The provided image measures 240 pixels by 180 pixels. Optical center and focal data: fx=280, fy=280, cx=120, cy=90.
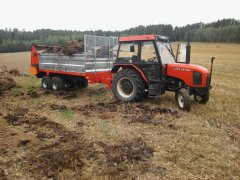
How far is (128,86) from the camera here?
915cm

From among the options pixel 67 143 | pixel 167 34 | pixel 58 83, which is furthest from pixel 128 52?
pixel 167 34

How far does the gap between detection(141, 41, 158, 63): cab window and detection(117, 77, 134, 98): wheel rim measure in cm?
86

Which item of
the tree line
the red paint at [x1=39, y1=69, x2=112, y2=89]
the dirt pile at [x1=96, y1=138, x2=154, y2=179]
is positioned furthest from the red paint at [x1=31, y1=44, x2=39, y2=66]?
the tree line

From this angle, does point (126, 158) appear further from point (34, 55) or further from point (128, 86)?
point (34, 55)

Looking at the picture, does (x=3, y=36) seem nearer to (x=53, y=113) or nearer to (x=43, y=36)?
(x=43, y=36)

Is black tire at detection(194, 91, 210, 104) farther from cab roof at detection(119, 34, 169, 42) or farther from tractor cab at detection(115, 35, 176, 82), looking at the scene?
cab roof at detection(119, 34, 169, 42)

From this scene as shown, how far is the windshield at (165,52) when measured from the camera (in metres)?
8.65

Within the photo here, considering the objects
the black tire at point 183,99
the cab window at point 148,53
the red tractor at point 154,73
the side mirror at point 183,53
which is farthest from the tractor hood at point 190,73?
the cab window at point 148,53

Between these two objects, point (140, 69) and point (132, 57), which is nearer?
point (140, 69)

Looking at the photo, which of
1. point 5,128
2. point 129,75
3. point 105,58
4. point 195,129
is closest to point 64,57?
point 105,58

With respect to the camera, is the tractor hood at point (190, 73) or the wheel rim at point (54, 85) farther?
the wheel rim at point (54, 85)

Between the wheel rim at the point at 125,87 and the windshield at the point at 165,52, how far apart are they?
4.27 feet

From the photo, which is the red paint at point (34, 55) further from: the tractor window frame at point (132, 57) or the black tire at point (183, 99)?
the black tire at point (183, 99)

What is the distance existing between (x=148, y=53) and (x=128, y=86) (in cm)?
127
